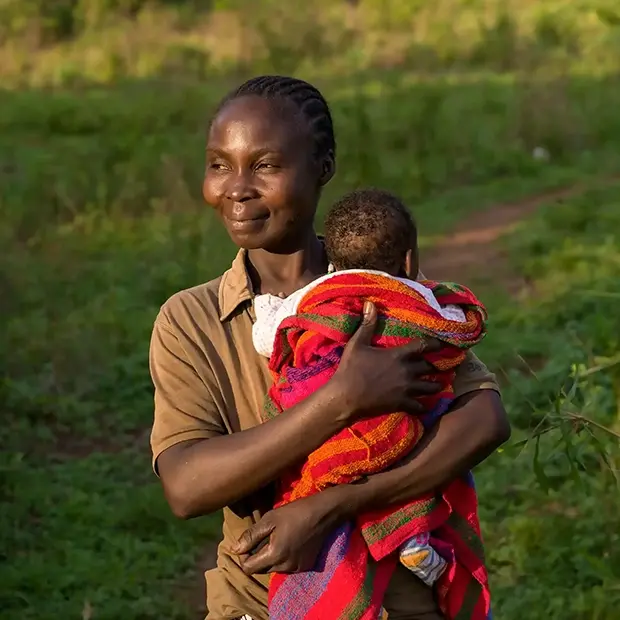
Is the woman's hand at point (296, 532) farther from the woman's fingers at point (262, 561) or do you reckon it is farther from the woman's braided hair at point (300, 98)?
the woman's braided hair at point (300, 98)

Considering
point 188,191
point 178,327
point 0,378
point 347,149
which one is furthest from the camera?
point 347,149

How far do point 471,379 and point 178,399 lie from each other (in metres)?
0.45

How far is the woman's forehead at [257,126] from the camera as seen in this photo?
1.90 meters

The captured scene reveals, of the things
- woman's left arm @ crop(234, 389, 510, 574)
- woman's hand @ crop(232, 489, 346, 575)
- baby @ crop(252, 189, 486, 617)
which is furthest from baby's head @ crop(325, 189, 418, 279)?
woman's hand @ crop(232, 489, 346, 575)

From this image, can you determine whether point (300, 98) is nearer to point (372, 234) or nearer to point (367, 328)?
point (372, 234)

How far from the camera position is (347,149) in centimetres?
917

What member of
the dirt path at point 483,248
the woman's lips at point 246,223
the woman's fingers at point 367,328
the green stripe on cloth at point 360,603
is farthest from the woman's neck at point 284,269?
the dirt path at point 483,248

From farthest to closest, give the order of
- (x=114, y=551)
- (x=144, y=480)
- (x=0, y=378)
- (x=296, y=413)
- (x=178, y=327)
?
(x=0, y=378) < (x=144, y=480) < (x=114, y=551) < (x=178, y=327) < (x=296, y=413)

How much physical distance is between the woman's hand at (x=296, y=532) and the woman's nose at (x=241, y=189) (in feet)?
1.51

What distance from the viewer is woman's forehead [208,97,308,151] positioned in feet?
6.23

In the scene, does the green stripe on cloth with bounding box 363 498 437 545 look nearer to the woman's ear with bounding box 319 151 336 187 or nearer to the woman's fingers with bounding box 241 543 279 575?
the woman's fingers with bounding box 241 543 279 575

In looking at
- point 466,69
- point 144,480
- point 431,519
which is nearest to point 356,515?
point 431,519

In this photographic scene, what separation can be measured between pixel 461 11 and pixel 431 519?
12.9m

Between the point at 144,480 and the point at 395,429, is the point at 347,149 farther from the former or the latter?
the point at 395,429
